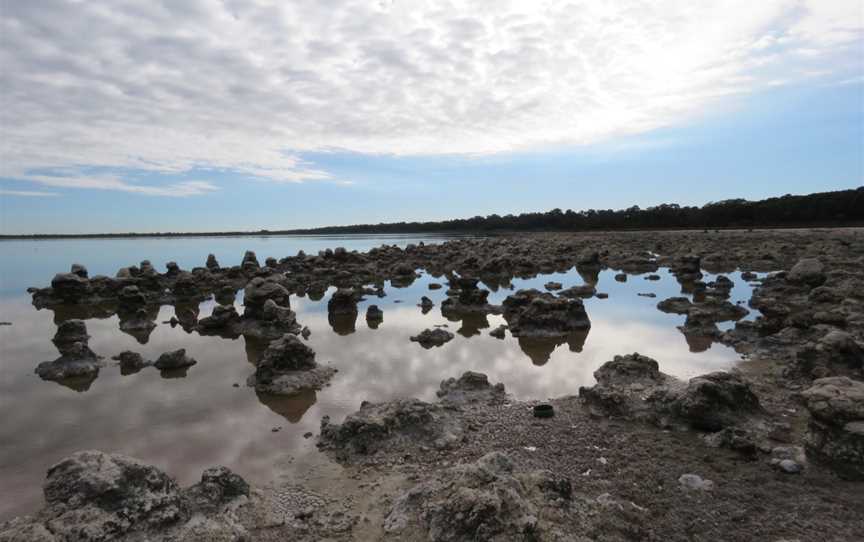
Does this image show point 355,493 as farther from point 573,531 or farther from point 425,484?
point 573,531

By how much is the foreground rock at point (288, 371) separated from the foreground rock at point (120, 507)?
503 cm

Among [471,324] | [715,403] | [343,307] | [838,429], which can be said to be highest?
[838,429]

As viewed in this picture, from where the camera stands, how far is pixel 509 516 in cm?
513

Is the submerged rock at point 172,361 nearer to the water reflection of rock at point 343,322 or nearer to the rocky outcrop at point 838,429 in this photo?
the water reflection of rock at point 343,322

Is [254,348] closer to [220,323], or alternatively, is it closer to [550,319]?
[220,323]

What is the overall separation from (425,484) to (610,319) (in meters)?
14.6

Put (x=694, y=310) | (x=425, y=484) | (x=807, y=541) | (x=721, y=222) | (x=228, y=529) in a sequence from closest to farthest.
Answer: (x=807, y=541) < (x=228, y=529) < (x=425, y=484) < (x=694, y=310) < (x=721, y=222)

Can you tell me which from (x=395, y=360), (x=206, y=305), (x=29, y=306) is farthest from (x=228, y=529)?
(x=29, y=306)

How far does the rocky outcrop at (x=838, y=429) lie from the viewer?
608cm

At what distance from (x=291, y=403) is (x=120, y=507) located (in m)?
4.96

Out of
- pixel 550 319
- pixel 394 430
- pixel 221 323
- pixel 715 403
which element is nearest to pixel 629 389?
pixel 715 403

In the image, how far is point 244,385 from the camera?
38.9 ft

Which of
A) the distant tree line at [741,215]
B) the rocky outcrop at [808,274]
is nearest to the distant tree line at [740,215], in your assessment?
the distant tree line at [741,215]

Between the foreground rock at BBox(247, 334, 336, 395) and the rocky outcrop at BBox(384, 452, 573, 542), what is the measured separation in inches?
234
